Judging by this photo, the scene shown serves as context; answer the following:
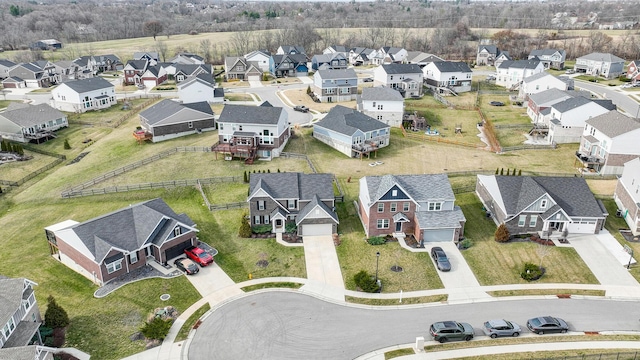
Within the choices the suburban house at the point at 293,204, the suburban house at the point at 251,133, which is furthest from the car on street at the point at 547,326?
the suburban house at the point at 251,133

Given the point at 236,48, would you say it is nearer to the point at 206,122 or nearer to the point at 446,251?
the point at 206,122

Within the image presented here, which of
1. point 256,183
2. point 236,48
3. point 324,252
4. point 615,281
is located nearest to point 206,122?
point 256,183

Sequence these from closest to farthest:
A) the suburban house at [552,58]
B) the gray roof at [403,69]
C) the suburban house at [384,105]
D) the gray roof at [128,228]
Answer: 1. the gray roof at [128,228]
2. the suburban house at [384,105]
3. the gray roof at [403,69]
4. the suburban house at [552,58]

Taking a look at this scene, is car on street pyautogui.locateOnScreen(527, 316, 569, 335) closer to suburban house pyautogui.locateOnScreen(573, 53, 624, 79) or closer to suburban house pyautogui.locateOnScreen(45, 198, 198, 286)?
suburban house pyautogui.locateOnScreen(45, 198, 198, 286)

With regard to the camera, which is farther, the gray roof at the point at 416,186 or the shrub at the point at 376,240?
the gray roof at the point at 416,186

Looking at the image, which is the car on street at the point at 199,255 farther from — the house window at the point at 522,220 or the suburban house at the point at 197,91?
the suburban house at the point at 197,91

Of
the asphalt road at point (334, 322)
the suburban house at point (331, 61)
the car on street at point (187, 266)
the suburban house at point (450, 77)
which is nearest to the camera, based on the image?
the asphalt road at point (334, 322)
